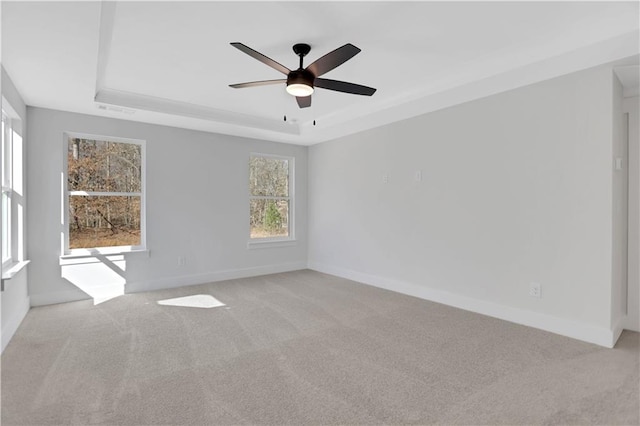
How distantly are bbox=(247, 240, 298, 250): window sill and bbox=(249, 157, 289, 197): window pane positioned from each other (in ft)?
2.66

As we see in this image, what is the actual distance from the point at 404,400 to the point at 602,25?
118 inches

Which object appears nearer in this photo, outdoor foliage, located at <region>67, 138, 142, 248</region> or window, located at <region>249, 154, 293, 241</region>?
outdoor foliage, located at <region>67, 138, 142, 248</region>

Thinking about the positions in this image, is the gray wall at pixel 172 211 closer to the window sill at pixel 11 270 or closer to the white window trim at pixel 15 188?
the white window trim at pixel 15 188

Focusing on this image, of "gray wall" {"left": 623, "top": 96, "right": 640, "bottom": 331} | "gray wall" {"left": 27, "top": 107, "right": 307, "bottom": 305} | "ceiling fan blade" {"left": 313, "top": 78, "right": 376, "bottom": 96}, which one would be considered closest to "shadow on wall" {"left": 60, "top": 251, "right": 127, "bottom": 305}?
"gray wall" {"left": 27, "top": 107, "right": 307, "bottom": 305}

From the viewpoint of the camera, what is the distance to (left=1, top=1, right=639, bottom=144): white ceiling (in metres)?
2.31

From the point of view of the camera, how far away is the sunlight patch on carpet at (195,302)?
3.92 meters

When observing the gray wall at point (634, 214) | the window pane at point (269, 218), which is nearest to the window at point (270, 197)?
the window pane at point (269, 218)

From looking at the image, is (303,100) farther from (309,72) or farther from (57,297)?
(57,297)

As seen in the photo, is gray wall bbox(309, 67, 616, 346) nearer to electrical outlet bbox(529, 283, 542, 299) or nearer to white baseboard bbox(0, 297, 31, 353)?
electrical outlet bbox(529, 283, 542, 299)

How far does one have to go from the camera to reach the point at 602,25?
2533 mm

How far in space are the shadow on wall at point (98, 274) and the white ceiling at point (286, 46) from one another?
182 cm

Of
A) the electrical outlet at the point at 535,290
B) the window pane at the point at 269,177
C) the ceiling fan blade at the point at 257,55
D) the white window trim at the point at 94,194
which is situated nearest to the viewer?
the ceiling fan blade at the point at 257,55

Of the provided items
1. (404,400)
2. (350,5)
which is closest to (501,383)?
(404,400)

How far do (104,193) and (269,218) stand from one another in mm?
2462
